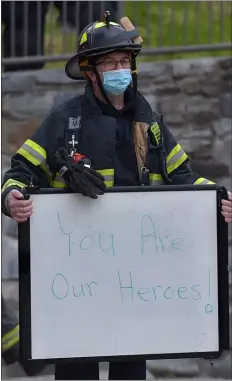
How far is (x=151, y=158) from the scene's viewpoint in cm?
436

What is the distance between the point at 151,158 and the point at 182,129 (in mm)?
2487

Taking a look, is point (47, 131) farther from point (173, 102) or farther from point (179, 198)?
point (173, 102)

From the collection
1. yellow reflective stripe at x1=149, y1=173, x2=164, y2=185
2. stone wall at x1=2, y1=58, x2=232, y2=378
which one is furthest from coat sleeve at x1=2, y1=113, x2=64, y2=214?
stone wall at x1=2, y1=58, x2=232, y2=378

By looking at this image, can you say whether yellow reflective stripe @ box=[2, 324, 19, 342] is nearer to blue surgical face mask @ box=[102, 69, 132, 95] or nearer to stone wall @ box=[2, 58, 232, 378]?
stone wall @ box=[2, 58, 232, 378]

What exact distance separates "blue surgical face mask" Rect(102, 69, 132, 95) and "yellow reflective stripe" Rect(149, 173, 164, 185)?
37 cm

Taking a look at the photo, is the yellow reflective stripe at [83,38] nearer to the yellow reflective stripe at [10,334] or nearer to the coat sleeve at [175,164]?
the coat sleeve at [175,164]

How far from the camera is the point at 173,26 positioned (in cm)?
701

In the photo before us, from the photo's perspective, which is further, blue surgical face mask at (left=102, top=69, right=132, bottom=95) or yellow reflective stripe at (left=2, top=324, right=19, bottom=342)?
yellow reflective stripe at (left=2, top=324, right=19, bottom=342)

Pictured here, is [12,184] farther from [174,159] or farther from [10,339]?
[10,339]

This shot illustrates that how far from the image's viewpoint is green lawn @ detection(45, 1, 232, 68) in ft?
23.0

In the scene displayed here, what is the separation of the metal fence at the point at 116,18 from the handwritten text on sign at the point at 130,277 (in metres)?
2.92

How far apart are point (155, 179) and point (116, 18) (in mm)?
2797

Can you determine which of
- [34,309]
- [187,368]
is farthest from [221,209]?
[187,368]

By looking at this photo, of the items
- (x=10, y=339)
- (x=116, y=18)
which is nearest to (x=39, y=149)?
(x=10, y=339)
